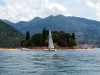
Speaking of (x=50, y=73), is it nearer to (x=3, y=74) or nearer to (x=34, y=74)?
(x=34, y=74)

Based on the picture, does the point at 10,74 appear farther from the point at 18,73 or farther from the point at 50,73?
the point at 50,73

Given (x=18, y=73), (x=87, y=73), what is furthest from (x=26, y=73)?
(x=87, y=73)

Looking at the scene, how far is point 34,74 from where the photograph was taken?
194 feet

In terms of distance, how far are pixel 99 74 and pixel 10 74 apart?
619 inches

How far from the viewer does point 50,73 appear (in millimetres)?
60594

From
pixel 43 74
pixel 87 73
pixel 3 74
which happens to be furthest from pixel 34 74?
pixel 87 73

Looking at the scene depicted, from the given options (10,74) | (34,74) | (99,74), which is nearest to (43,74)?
(34,74)

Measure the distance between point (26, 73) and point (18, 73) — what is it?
1429 millimetres

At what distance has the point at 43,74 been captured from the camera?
59.1 metres

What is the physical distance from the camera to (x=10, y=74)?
192ft

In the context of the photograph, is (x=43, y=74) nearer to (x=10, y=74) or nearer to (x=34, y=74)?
(x=34, y=74)

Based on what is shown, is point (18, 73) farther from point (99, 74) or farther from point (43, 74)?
point (99, 74)

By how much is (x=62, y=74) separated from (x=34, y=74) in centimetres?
490

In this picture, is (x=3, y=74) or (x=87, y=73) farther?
(x=87, y=73)
